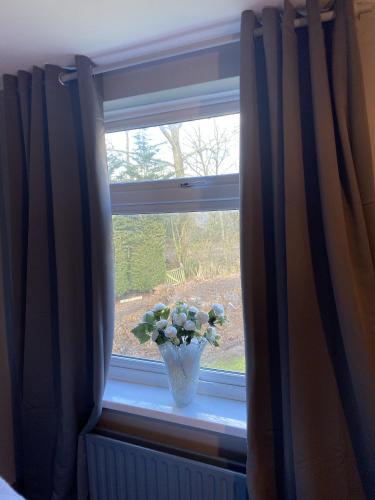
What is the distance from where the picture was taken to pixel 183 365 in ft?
4.78

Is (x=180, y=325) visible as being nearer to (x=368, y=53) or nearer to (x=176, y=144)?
(x=176, y=144)

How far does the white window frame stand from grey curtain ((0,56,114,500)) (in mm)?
242

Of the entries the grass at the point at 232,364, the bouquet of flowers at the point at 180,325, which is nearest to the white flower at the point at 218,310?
the bouquet of flowers at the point at 180,325

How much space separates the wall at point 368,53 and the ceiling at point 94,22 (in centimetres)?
28

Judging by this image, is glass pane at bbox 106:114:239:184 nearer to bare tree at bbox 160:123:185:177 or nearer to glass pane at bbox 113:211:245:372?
bare tree at bbox 160:123:185:177

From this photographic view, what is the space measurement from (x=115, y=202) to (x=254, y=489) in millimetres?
1283

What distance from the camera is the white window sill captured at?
1.38 metres

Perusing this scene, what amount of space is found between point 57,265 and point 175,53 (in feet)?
3.08

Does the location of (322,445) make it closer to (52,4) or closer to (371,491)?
(371,491)

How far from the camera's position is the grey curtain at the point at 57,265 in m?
1.46

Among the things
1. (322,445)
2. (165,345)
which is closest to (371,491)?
(322,445)

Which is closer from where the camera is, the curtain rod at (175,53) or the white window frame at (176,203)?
the curtain rod at (175,53)

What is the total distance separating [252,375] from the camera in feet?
3.89

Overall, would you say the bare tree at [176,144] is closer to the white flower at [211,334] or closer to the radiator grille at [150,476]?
the white flower at [211,334]
